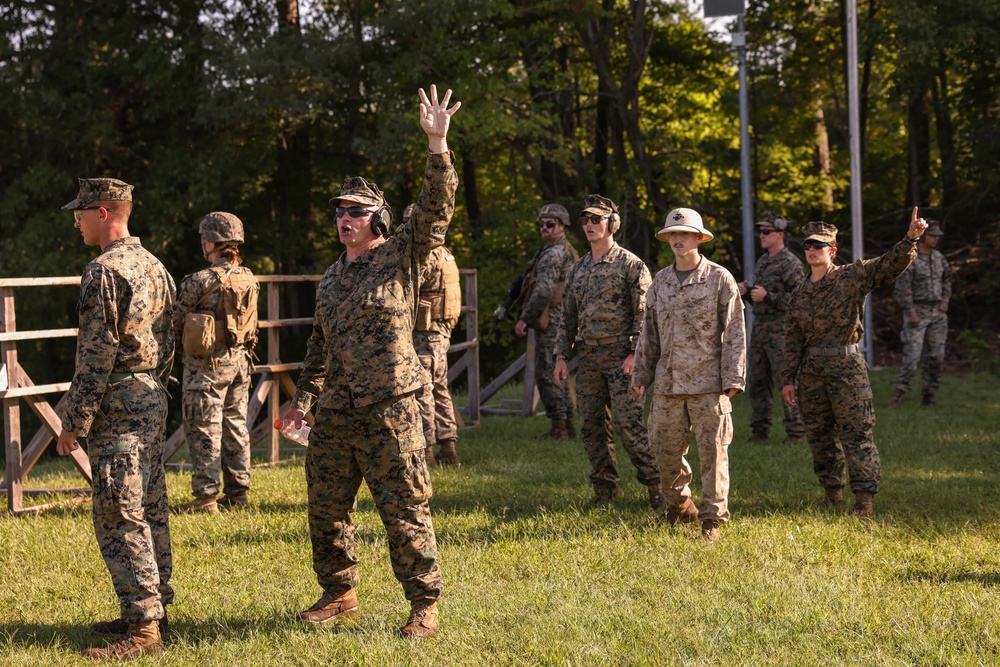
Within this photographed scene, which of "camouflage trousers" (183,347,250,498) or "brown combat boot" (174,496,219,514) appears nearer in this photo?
"camouflage trousers" (183,347,250,498)

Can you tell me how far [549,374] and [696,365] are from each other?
554cm

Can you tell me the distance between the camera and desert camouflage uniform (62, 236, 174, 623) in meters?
5.29

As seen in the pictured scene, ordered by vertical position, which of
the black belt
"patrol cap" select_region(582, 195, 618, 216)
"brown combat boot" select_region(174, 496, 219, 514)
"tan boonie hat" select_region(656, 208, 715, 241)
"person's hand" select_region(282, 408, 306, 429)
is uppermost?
"patrol cap" select_region(582, 195, 618, 216)

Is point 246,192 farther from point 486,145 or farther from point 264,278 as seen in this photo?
point 264,278

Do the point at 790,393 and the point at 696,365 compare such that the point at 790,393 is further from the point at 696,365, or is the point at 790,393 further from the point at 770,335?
the point at 770,335

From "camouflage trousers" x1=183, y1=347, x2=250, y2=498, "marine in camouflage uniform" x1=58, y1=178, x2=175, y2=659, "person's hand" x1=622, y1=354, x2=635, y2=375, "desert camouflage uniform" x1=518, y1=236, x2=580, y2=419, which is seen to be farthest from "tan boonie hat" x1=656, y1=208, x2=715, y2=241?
"desert camouflage uniform" x1=518, y1=236, x2=580, y2=419

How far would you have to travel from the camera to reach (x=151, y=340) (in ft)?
18.2

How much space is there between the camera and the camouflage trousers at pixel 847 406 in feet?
26.2

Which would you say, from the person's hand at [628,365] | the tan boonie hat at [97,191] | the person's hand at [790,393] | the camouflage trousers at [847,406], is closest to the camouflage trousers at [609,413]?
the person's hand at [628,365]

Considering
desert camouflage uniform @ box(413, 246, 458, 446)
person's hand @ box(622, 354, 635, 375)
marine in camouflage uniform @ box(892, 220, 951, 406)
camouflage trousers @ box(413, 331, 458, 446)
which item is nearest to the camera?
person's hand @ box(622, 354, 635, 375)

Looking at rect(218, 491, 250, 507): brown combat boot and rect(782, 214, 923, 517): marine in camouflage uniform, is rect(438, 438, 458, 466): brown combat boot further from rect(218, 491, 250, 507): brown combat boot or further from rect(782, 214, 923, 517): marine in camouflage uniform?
rect(782, 214, 923, 517): marine in camouflage uniform

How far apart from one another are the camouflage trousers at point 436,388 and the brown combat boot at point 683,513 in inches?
119

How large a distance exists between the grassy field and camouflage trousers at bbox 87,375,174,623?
0.36 m

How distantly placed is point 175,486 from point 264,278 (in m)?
2.07
